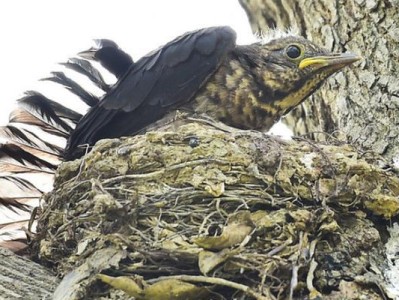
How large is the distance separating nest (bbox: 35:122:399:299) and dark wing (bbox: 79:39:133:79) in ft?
3.06

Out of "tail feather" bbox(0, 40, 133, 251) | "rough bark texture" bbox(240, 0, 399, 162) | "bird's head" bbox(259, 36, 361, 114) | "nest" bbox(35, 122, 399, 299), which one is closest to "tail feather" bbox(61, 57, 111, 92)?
"tail feather" bbox(0, 40, 133, 251)

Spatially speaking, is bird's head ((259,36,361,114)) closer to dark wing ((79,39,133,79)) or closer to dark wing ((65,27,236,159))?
dark wing ((65,27,236,159))

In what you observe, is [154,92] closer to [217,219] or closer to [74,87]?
[74,87]

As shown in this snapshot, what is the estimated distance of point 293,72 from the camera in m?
4.12

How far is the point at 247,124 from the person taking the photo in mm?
4031

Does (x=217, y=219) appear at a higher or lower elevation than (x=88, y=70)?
lower

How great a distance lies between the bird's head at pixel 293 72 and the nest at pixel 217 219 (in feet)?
2.95

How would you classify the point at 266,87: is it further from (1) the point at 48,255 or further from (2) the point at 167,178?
(1) the point at 48,255

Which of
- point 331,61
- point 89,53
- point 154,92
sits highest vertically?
point 89,53

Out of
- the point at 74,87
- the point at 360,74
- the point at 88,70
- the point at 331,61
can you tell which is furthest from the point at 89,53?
the point at 360,74

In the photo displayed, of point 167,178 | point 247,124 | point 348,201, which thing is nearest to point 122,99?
point 247,124

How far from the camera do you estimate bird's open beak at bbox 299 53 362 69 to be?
3.83 meters

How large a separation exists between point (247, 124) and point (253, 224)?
57.9 inches

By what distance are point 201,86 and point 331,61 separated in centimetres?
64
